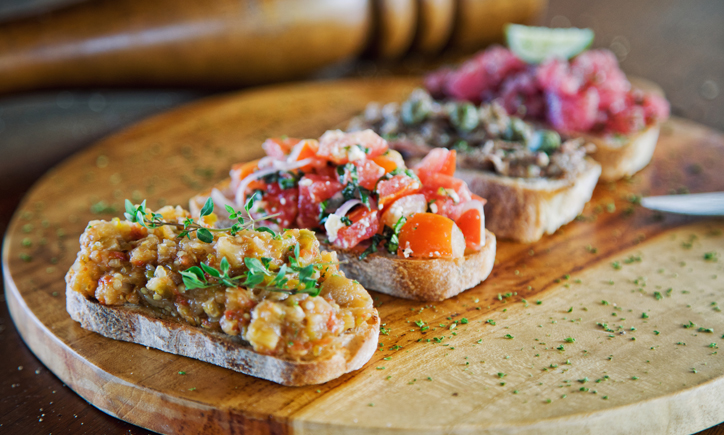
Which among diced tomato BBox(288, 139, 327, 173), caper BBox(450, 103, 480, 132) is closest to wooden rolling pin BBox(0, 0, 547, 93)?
caper BBox(450, 103, 480, 132)

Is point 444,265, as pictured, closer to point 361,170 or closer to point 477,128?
point 361,170

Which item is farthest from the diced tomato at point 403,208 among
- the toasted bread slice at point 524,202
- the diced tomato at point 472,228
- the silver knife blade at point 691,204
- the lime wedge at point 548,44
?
the lime wedge at point 548,44

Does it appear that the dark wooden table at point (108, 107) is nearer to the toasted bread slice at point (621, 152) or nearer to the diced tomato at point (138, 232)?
the diced tomato at point (138, 232)

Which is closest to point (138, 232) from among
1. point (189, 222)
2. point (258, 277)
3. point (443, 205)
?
point (189, 222)

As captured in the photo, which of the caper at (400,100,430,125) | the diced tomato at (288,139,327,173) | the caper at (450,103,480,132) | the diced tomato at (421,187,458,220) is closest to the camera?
the diced tomato at (421,187,458,220)

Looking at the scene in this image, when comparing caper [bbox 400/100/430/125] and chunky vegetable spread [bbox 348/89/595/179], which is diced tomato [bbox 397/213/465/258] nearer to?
chunky vegetable spread [bbox 348/89/595/179]

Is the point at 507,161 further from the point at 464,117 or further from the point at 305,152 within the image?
the point at 305,152
